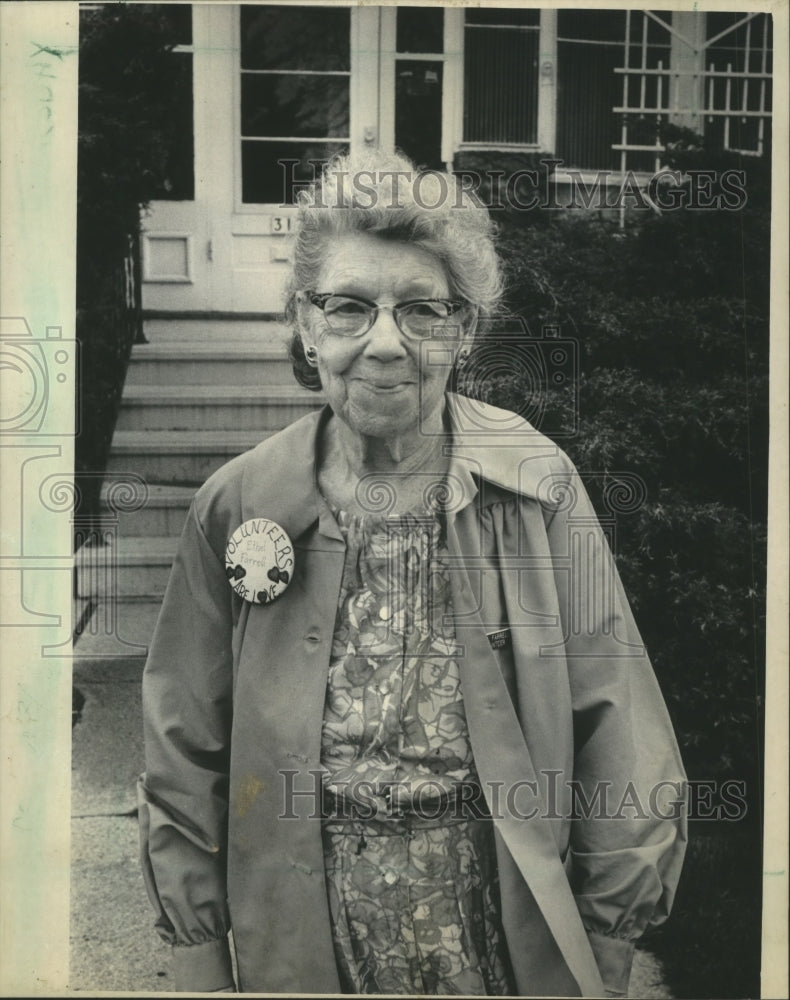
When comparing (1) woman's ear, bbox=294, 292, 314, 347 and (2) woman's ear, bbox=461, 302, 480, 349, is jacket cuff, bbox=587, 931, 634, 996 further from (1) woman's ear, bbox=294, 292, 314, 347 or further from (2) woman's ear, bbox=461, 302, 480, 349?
(1) woman's ear, bbox=294, 292, 314, 347

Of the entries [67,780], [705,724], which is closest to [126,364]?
[67,780]

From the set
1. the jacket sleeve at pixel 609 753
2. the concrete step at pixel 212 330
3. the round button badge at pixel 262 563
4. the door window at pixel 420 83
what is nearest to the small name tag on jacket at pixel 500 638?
the jacket sleeve at pixel 609 753

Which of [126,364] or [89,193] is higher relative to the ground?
[89,193]

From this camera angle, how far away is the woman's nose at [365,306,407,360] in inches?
84.7

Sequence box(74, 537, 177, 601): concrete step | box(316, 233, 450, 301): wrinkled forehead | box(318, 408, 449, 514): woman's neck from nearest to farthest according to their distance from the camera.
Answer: box(316, 233, 450, 301): wrinkled forehead
box(318, 408, 449, 514): woman's neck
box(74, 537, 177, 601): concrete step

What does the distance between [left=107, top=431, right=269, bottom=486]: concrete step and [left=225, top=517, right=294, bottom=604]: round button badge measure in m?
0.23

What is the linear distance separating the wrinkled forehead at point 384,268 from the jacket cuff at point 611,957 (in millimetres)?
1545

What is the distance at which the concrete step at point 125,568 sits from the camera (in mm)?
2338

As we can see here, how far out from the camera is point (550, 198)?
239 centimetres

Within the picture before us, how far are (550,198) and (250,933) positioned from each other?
191cm

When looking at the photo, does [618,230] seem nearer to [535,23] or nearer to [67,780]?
[535,23]

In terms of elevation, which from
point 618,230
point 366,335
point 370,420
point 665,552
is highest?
point 618,230

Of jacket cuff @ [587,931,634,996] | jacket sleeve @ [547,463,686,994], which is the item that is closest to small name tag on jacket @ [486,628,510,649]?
jacket sleeve @ [547,463,686,994]

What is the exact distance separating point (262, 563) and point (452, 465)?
50 cm
